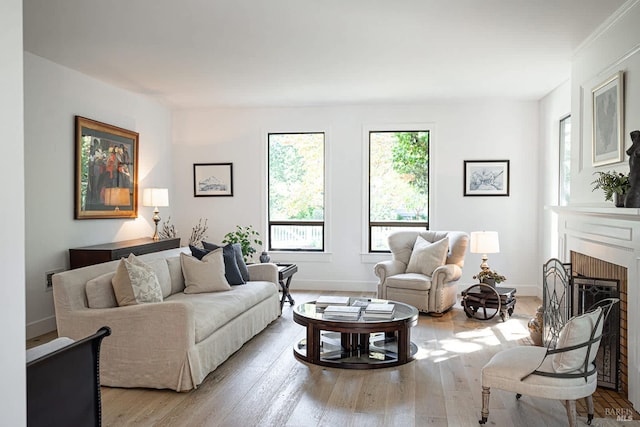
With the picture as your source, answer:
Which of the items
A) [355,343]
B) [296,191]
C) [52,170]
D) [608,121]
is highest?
[608,121]

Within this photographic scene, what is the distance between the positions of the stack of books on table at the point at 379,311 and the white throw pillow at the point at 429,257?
5.98 ft

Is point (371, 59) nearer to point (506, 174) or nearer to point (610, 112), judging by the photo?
point (610, 112)

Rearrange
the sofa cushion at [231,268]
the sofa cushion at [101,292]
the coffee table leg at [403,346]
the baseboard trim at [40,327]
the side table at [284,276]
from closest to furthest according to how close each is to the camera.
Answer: the sofa cushion at [101,292], the coffee table leg at [403,346], the baseboard trim at [40,327], the sofa cushion at [231,268], the side table at [284,276]

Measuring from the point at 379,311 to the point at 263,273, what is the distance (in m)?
1.83

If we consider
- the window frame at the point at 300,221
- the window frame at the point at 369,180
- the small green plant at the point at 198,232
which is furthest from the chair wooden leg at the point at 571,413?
the small green plant at the point at 198,232

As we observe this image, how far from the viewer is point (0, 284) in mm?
1575

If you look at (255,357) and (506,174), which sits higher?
(506,174)

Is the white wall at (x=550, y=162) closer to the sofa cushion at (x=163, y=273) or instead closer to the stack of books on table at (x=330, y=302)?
the stack of books on table at (x=330, y=302)

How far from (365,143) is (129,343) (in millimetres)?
4943

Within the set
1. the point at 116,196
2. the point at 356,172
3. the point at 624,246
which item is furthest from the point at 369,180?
the point at 624,246

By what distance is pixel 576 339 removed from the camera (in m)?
2.92

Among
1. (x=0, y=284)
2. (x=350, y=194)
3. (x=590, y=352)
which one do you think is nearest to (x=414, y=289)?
(x=350, y=194)

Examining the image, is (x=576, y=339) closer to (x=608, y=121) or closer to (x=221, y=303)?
(x=608, y=121)

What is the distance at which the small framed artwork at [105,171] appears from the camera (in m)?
5.92
